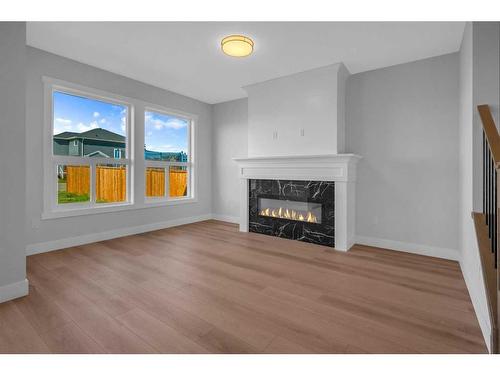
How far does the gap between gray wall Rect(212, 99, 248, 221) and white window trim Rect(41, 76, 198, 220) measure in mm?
507

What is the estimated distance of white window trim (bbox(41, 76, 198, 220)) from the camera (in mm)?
3289

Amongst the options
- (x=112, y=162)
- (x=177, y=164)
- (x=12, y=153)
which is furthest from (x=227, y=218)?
(x=12, y=153)

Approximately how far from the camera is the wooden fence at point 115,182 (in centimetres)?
368

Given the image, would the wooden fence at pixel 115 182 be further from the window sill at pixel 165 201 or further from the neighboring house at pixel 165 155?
the neighboring house at pixel 165 155

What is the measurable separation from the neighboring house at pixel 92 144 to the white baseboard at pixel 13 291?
2.01 m

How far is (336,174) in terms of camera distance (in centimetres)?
355

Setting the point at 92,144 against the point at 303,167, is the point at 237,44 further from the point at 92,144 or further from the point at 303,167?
the point at 92,144

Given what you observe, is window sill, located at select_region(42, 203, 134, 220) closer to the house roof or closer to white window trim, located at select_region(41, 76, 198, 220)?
white window trim, located at select_region(41, 76, 198, 220)

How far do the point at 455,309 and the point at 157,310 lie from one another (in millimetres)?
2286

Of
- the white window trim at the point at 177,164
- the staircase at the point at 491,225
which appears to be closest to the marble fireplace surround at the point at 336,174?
the staircase at the point at 491,225
